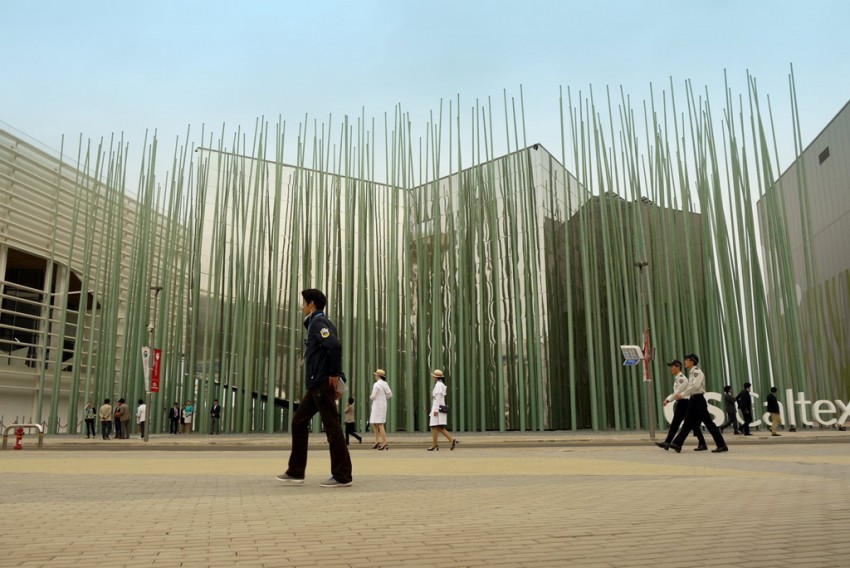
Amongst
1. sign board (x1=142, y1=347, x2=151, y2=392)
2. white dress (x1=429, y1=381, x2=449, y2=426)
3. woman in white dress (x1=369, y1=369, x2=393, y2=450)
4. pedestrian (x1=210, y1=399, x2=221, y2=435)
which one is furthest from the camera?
pedestrian (x1=210, y1=399, x2=221, y2=435)

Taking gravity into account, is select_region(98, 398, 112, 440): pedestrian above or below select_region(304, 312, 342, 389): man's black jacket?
below

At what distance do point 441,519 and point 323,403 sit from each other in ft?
6.51

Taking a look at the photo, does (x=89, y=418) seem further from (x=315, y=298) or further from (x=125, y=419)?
(x=315, y=298)

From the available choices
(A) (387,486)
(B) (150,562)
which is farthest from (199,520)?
(A) (387,486)

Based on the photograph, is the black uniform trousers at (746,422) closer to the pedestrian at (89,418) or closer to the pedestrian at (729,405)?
the pedestrian at (729,405)

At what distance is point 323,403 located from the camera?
4.99 m

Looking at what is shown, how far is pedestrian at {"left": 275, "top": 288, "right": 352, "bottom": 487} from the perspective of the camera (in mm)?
4914

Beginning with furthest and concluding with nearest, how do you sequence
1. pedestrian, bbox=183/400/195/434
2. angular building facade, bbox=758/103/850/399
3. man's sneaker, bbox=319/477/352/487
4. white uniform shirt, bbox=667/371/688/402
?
angular building facade, bbox=758/103/850/399 < pedestrian, bbox=183/400/195/434 < white uniform shirt, bbox=667/371/688/402 < man's sneaker, bbox=319/477/352/487

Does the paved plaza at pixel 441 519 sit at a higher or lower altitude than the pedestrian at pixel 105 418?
lower

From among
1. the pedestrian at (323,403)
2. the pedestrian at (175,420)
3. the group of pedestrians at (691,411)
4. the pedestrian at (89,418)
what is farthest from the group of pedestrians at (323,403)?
the pedestrian at (175,420)

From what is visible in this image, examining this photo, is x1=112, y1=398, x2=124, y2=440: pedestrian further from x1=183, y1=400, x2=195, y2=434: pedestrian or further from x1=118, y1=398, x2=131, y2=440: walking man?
x1=183, y1=400, x2=195, y2=434: pedestrian

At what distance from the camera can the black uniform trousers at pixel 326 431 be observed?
4.91 metres

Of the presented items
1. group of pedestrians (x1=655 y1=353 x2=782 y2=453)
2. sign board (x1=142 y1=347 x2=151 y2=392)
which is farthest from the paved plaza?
sign board (x1=142 y1=347 x2=151 y2=392)

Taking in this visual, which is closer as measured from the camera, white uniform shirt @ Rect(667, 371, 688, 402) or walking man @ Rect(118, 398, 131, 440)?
white uniform shirt @ Rect(667, 371, 688, 402)
